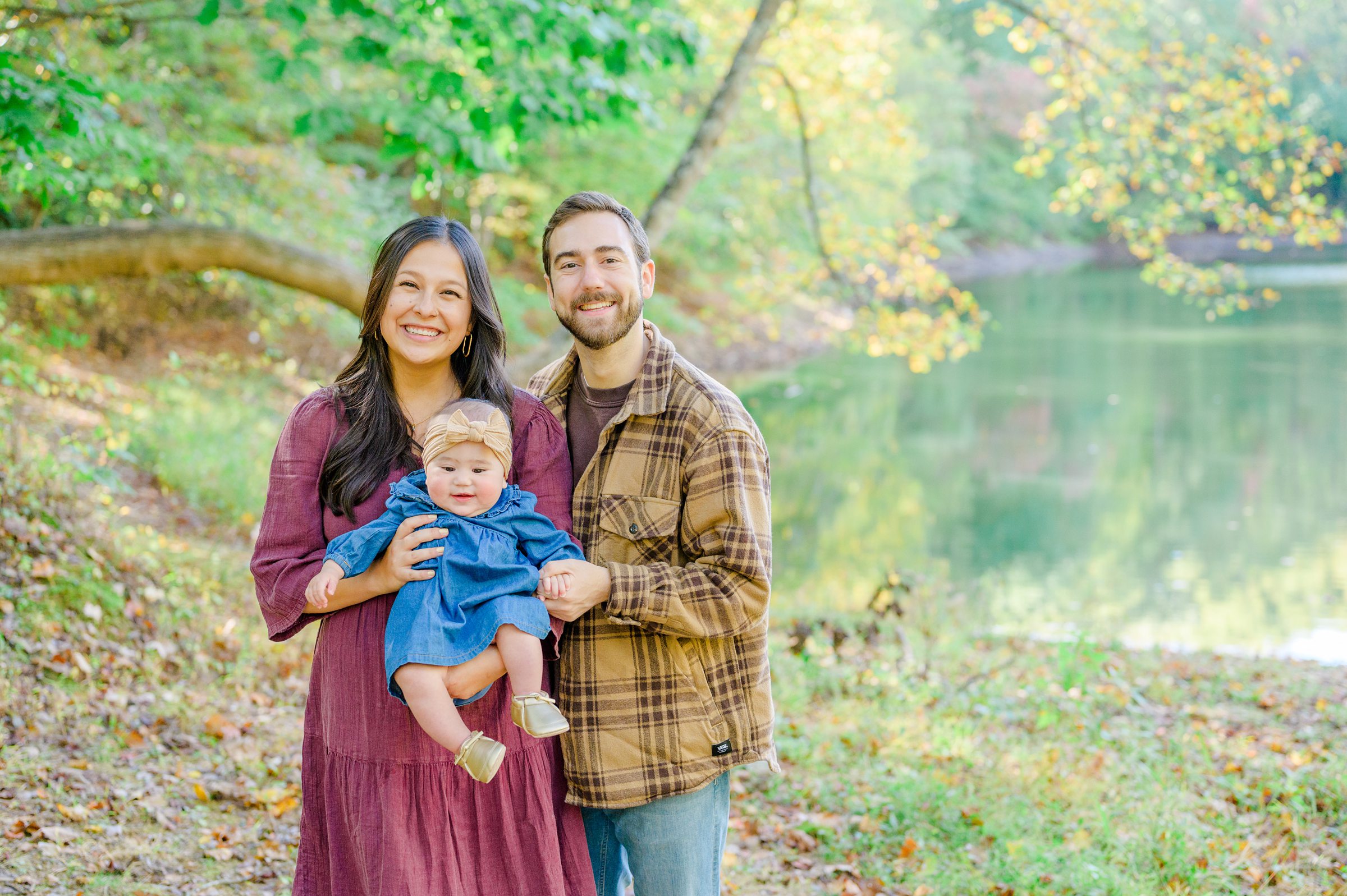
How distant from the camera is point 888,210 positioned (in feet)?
66.6

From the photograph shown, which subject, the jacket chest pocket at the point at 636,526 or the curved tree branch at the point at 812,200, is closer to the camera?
the jacket chest pocket at the point at 636,526

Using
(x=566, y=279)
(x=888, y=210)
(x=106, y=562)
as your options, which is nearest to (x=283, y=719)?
(x=106, y=562)

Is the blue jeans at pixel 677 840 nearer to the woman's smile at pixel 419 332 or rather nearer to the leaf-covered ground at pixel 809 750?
the woman's smile at pixel 419 332

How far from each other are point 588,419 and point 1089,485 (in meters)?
11.3

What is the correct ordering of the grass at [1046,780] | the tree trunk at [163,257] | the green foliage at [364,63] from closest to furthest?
the grass at [1046,780]
the green foliage at [364,63]
the tree trunk at [163,257]

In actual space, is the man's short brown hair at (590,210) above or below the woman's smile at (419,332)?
above

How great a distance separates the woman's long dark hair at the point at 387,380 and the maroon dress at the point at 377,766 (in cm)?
3

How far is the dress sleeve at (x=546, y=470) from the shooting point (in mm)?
2279

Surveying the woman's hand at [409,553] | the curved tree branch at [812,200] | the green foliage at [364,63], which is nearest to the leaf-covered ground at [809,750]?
the green foliage at [364,63]

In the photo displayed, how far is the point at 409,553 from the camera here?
207 cm

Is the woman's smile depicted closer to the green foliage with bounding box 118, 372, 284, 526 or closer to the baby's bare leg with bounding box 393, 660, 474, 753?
the baby's bare leg with bounding box 393, 660, 474, 753

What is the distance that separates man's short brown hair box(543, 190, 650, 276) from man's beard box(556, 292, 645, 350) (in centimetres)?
13

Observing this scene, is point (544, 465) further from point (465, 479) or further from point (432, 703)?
point (432, 703)

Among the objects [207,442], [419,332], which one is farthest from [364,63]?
[419,332]
